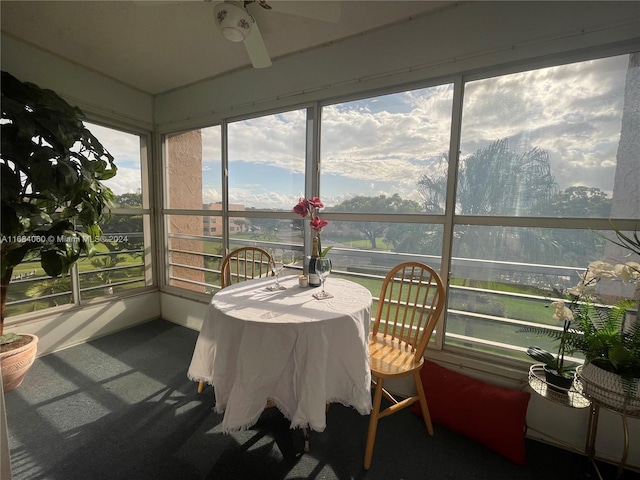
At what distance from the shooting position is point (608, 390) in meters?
1.15

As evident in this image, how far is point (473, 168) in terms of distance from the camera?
174cm

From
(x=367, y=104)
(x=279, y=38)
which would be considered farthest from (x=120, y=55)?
(x=367, y=104)

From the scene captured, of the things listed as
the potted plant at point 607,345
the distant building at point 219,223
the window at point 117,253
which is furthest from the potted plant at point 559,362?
the window at point 117,253

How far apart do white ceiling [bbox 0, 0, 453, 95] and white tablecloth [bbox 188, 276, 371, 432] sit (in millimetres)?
1571

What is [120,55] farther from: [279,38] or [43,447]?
[43,447]

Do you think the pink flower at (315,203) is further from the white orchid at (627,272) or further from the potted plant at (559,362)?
the white orchid at (627,272)

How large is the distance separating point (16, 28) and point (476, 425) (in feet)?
13.0

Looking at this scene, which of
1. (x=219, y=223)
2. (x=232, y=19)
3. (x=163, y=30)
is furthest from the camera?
(x=219, y=223)

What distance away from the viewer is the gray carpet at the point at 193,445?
4.39 feet

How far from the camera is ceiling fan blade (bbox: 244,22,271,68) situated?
1.45m

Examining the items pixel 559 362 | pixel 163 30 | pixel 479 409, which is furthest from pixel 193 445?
pixel 163 30

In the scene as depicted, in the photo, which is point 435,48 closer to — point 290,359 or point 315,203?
point 315,203

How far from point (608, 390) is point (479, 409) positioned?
0.59 metres

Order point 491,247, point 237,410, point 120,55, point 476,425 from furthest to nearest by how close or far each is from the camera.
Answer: point 120,55 → point 491,247 → point 476,425 → point 237,410
